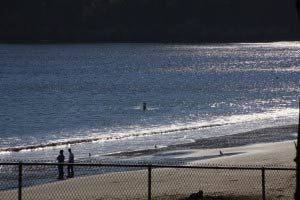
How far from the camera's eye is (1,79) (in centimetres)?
12388

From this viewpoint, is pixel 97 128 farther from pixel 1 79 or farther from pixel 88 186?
pixel 1 79

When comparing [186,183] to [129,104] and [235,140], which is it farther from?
[129,104]

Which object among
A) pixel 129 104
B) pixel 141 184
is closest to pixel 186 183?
pixel 141 184

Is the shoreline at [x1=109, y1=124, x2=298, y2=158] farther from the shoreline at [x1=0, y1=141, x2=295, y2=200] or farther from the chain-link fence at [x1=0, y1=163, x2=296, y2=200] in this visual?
the shoreline at [x1=0, y1=141, x2=295, y2=200]

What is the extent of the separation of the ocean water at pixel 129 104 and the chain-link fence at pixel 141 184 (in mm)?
9161

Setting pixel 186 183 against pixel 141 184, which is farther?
pixel 141 184

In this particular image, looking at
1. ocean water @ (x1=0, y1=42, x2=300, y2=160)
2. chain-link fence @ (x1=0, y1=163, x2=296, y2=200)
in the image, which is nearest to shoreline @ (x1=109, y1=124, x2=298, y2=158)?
ocean water @ (x1=0, y1=42, x2=300, y2=160)

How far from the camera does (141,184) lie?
28.0 m

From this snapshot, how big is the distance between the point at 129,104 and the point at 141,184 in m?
51.8

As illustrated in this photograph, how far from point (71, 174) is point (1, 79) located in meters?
95.5

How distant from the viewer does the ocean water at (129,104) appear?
49594 mm

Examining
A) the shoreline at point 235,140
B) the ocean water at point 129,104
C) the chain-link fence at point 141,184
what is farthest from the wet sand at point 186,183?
the ocean water at point 129,104

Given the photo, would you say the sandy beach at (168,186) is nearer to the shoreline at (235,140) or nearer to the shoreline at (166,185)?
the shoreline at (166,185)

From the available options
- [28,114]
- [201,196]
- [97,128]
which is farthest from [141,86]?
[201,196]
